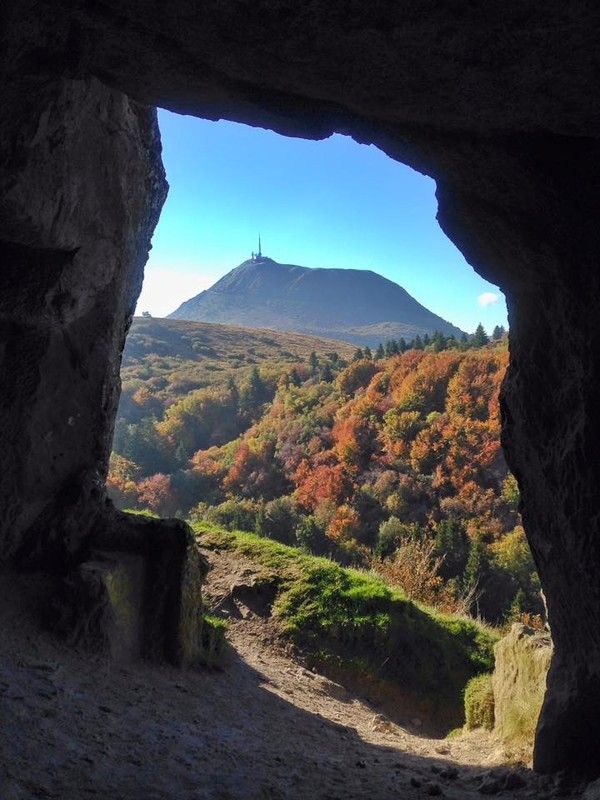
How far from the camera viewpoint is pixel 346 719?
7.95 metres

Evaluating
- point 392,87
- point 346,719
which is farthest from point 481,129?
point 346,719

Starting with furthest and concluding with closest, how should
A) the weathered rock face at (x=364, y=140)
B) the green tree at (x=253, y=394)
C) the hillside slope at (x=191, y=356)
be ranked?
the hillside slope at (x=191, y=356) < the green tree at (x=253, y=394) < the weathered rock face at (x=364, y=140)

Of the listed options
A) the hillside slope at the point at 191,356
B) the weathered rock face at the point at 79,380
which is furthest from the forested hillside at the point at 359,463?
the weathered rock face at the point at 79,380

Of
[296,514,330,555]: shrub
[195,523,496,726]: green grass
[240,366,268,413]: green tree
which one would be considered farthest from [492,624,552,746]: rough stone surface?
[240,366,268,413]: green tree

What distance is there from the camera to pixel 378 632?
34.5 ft

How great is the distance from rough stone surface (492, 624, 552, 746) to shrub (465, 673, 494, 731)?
36cm

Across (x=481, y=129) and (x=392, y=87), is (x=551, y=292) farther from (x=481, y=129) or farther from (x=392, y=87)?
(x=392, y=87)

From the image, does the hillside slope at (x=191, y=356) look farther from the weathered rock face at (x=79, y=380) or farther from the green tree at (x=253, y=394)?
the weathered rock face at (x=79, y=380)

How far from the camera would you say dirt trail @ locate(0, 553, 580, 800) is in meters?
3.79

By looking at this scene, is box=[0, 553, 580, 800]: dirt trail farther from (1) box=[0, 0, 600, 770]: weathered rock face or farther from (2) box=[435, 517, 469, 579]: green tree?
(2) box=[435, 517, 469, 579]: green tree

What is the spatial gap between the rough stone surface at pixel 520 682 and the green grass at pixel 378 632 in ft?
9.46

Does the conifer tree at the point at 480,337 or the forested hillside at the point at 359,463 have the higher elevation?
the conifer tree at the point at 480,337

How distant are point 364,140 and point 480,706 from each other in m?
6.55

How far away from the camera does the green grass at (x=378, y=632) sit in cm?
1013
